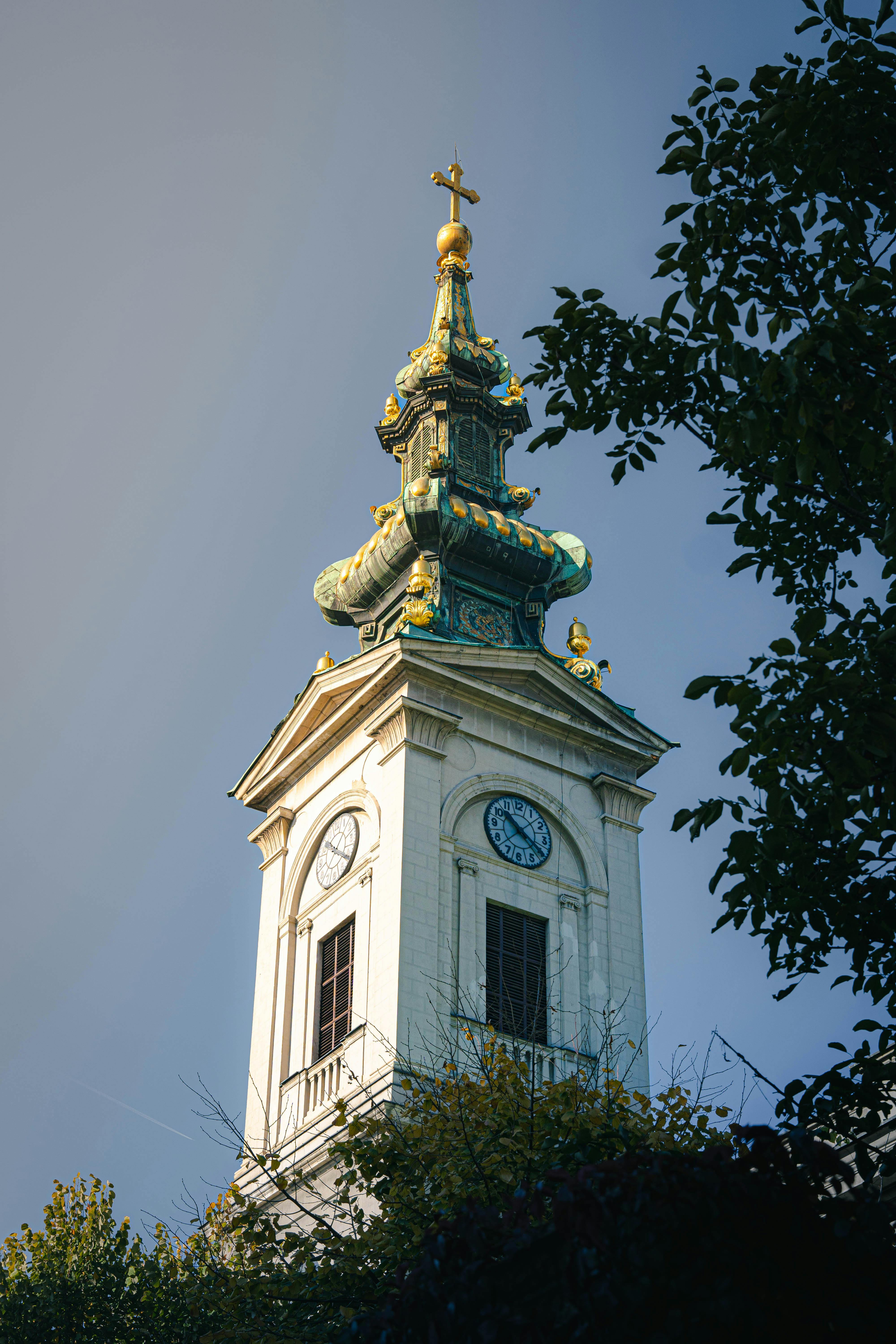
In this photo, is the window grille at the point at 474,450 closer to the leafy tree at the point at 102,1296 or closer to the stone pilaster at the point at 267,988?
the stone pilaster at the point at 267,988

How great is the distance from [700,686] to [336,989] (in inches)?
910

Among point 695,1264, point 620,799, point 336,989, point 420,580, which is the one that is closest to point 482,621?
point 420,580

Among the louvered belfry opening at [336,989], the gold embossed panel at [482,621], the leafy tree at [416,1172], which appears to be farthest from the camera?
the gold embossed panel at [482,621]

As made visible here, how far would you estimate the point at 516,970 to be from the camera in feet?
109

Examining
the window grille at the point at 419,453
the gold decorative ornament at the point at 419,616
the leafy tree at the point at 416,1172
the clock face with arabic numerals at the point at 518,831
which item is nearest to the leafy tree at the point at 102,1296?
the leafy tree at the point at 416,1172

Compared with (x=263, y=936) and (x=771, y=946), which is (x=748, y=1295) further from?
(x=263, y=936)

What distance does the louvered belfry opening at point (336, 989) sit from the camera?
33.2m

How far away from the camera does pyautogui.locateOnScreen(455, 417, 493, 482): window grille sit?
43.3 metres

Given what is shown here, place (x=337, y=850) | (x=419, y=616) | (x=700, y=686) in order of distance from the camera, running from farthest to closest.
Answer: (x=419, y=616)
(x=337, y=850)
(x=700, y=686)

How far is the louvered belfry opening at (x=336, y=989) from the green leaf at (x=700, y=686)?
2184 centimetres

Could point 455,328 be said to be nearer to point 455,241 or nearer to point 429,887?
point 455,241

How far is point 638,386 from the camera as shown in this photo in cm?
1393

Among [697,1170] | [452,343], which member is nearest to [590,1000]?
[452,343]

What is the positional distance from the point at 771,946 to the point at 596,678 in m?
26.0
